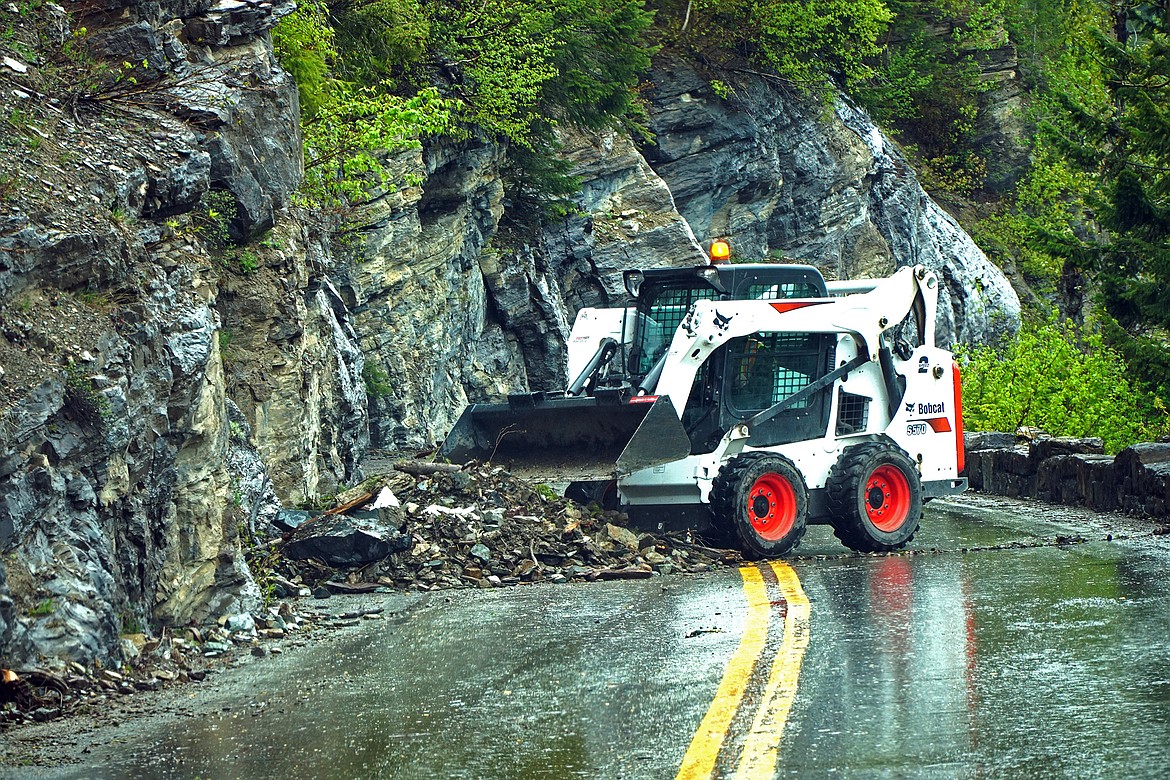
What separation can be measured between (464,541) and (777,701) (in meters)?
6.63

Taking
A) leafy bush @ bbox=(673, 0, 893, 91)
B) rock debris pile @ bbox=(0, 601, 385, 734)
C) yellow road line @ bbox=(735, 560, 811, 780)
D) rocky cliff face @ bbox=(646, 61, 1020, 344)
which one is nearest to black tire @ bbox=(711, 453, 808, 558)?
yellow road line @ bbox=(735, 560, 811, 780)

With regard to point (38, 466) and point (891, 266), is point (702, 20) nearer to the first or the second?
point (891, 266)

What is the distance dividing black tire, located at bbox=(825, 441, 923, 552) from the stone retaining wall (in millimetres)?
2891

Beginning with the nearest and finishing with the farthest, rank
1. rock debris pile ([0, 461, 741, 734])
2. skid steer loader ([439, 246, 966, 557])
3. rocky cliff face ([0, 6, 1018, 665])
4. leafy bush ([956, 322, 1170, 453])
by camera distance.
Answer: rocky cliff face ([0, 6, 1018, 665]) < rock debris pile ([0, 461, 741, 734]) < skid steer loader ([439, 246, 966, 557]) < leafy bush ([956, 322, 1170, 453])

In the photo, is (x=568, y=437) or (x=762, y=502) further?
(x=568, y=437)

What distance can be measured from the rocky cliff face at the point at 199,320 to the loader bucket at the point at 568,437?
221cm

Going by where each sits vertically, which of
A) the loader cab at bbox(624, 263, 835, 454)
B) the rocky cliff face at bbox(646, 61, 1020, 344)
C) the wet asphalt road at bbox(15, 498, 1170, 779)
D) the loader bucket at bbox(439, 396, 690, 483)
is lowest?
the wet asphalt road at bbox(15, 498, 1170, 779)

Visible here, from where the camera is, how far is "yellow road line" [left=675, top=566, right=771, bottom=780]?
5695mm

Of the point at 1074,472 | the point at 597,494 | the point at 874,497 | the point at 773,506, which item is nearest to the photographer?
the point at 773,506

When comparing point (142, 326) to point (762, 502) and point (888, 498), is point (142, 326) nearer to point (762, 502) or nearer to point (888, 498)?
point (762, 502)

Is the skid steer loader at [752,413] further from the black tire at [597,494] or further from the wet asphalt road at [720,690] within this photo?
the wet asphalt road at [720,690]

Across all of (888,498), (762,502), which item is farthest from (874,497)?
(762,502)

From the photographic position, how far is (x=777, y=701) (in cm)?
679

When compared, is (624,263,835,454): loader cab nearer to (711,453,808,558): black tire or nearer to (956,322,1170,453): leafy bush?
(711,453,808,558): black tire
